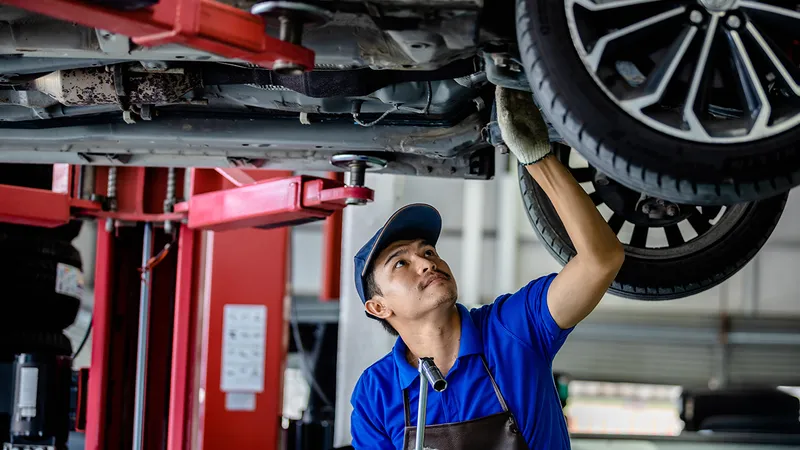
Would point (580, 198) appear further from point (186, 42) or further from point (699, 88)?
point (186, 42)

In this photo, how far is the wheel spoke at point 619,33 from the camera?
152 cm

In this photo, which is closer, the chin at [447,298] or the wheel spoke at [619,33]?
the wheel spoke at [619,33]

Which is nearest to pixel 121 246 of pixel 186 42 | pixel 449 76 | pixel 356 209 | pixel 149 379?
pixel 149 379

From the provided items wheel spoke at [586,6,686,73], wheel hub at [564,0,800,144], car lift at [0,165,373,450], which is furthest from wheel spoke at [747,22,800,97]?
car lift at [0,165,373,450]

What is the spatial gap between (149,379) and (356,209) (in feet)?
5.06

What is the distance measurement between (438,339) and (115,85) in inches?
40.5

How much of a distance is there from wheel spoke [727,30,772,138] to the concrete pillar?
3320 millimetres

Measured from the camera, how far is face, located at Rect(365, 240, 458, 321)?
7.71 ft

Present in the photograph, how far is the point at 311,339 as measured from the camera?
6.57m

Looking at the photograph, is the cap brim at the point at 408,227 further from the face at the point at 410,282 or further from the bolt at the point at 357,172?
Answer: the bolt at the point at 357,172

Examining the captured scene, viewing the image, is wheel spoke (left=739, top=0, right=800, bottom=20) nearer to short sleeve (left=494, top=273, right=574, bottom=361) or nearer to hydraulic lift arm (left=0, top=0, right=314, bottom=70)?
hydraulic lift arm (left=0, top=0, right=314, bottom=70)

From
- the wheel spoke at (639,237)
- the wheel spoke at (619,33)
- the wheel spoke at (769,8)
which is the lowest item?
the wheel spoke at (639,237)

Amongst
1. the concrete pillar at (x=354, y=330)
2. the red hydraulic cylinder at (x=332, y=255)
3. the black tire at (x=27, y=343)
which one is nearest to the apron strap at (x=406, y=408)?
the black tire at (x=27, y=343)

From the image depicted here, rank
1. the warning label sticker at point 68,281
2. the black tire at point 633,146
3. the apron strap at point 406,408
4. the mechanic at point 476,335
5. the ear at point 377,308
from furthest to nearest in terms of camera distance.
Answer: the warning label sticker at point 68,281
the ear at point 377,308
the apron strap at point 406,408
the mechanic at point 476,335
the black tire at point 633,146
